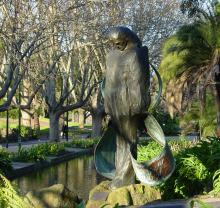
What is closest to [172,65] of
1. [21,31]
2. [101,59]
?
[21,31]

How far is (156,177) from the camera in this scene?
7.88m

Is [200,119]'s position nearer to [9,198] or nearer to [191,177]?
[191,177]

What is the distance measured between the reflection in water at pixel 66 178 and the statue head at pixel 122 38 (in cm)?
721

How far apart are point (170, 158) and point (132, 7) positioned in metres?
26.9

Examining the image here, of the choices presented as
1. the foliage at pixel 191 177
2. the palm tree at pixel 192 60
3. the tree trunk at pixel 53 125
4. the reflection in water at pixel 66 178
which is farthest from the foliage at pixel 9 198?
the tree trunk at pixel 53 125

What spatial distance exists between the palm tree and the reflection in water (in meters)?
5.26

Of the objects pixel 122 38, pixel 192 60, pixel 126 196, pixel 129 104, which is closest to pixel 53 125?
pixel 192 60

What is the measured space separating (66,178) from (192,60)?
7.95m

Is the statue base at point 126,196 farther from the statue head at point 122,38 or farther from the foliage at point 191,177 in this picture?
the statue head at point 122,38

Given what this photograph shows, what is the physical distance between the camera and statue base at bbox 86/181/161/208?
778 centimetres

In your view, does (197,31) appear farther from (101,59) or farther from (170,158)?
(170,158)

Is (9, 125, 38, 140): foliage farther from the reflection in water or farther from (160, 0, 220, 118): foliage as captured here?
(160, 0, 220, 118): foliage

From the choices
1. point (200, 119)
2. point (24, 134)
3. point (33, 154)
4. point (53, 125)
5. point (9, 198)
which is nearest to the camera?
point (9, 198)

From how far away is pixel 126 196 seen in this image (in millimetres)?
7793
